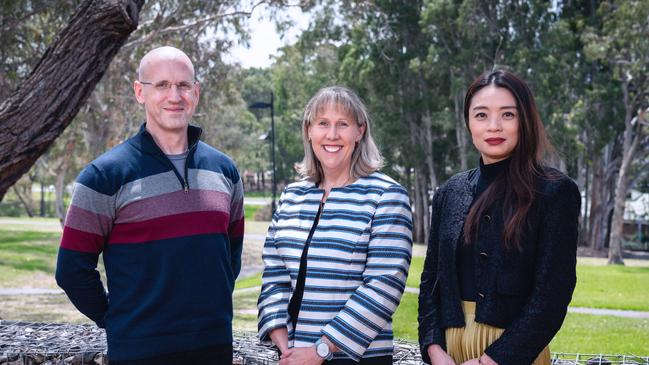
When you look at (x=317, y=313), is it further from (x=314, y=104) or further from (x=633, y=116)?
(x=633, y=116)

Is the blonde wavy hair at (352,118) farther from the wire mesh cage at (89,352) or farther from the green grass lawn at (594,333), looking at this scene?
the green grass lawn at (594,333)

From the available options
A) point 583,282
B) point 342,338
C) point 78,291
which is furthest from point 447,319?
point 583,282

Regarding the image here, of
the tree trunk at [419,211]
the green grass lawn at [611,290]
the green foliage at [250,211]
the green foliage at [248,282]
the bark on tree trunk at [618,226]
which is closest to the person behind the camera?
the green grass lawn at [611,290]

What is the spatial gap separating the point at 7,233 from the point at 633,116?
21892 millimetres

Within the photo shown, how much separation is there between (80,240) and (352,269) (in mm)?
1013

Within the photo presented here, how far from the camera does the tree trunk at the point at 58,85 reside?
16.9 feet

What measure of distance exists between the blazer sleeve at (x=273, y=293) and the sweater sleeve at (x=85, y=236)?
→ 2.09 feet

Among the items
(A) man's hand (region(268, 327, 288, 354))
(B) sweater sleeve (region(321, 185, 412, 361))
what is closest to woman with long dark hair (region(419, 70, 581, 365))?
(B) sweater sleeve (region(321, 185, 412, 361))

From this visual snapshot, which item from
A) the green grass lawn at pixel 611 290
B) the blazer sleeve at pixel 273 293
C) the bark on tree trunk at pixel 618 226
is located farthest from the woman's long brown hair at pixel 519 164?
the bark on tree trunk at pixel 618 226

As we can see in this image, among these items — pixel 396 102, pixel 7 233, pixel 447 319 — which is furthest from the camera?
pixel 396 102

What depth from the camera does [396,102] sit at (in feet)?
95.3

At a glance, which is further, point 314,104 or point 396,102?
point 396,102

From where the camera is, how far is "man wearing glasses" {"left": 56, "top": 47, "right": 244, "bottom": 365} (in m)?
2.78

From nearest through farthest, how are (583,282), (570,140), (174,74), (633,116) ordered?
(174,74)
(583,282)
(570,140)
(633,116)
